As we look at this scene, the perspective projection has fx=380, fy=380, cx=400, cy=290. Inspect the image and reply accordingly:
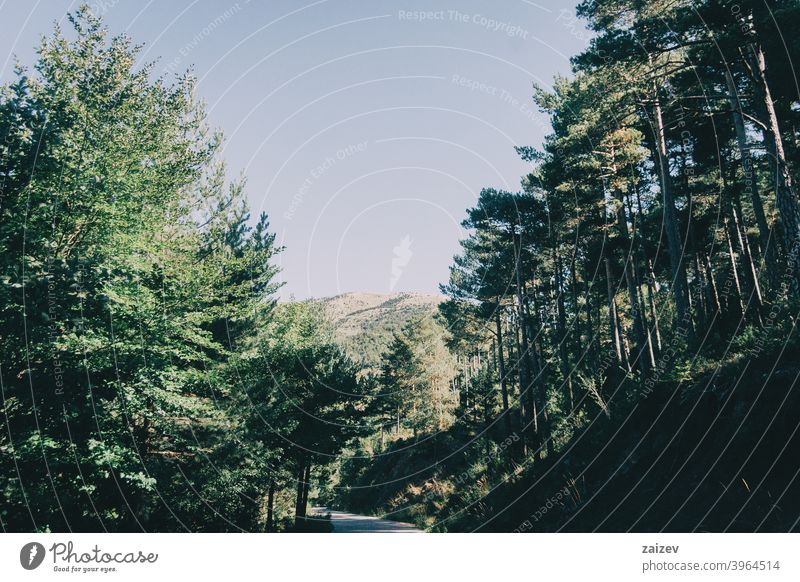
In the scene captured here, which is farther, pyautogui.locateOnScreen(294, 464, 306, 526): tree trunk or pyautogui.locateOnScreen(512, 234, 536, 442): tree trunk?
pyautogui.locateOnScreen(512, 234, 536, 442): tree trunk

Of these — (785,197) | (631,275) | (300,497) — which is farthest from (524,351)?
(785,197)

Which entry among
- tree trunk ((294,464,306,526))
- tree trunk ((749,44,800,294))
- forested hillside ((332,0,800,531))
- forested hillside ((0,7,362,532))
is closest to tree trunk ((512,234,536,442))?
forested hillside ((332,0,800,531))

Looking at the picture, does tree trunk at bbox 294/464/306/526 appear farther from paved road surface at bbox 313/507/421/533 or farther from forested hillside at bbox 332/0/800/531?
forested hillside at bbox 332/0/800/531

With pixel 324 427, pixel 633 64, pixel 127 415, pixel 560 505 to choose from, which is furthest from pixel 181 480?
pixel 633 64

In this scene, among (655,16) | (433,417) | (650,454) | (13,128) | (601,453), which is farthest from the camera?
(433,417)

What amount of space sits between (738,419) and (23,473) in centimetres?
1613

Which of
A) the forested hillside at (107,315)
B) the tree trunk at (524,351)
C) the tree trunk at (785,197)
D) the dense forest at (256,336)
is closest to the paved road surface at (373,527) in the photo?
the dense forest at (256,336)

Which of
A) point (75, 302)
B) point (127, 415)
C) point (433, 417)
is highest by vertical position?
point (75, 302)

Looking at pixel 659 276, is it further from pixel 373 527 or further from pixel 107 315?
pixel 107 315

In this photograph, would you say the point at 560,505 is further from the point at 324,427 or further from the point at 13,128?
the point at 13,128

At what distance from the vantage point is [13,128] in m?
8.89

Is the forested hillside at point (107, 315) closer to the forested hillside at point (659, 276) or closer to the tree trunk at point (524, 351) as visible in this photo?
the forested hillside at point (659, 276)

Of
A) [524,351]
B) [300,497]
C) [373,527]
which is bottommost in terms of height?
[373,527]

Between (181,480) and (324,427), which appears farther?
(324,427)
